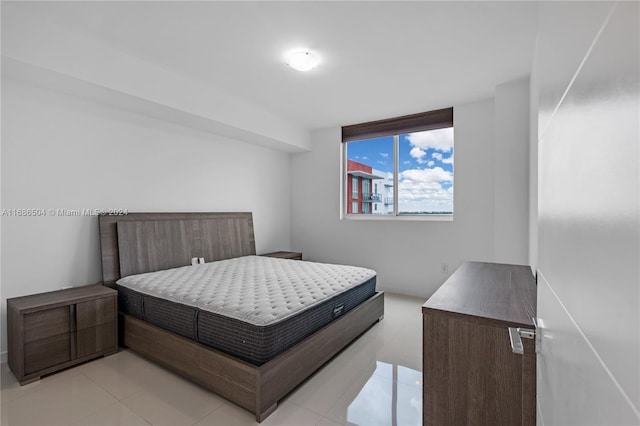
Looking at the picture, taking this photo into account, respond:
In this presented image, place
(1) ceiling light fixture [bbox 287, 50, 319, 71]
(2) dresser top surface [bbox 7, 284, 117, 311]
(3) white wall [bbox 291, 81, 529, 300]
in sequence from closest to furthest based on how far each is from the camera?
(2) dresser top surface [bbox 7, 284, 117, 311], (1) ceiling light fixture [bbox 287, 50, 319, 71], (3) white wall [bbox 291, 81, 529, 300]

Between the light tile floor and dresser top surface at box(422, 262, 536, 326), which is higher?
dresser top surface at box(422, 262, 536, 326)

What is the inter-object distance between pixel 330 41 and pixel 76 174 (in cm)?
263

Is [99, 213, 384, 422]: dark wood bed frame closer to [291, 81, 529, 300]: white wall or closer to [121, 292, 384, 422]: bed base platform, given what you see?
[121, 292, 384, 422]: bed base platform

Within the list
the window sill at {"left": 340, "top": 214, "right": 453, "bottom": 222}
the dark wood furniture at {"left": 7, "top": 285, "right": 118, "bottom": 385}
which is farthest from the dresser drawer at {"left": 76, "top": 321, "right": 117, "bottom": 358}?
the window sill at {"left": 340, "top": 214, "right": 453, "bottom": 222}

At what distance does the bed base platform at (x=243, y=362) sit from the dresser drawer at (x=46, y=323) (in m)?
0.42

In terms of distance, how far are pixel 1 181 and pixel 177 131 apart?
1.67 metres

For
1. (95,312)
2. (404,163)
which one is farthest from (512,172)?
(95,312)

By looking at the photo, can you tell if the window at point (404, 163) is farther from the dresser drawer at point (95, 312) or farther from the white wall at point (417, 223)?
the dresser drawer at point (95, 312)

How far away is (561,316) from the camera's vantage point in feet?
1.80

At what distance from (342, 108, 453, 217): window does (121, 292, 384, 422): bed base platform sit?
2.28 m

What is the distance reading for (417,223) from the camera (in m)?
4.17

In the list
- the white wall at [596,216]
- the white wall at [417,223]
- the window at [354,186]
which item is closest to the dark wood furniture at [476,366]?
the white wall at [596,216]

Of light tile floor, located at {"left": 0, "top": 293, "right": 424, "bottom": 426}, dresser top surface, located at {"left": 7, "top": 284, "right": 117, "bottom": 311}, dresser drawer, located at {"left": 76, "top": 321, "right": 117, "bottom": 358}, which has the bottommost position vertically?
light tile floor, located at {"left": 0, "top": 293, "right": 424, "bottom": 426}

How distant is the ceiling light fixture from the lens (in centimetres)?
265
